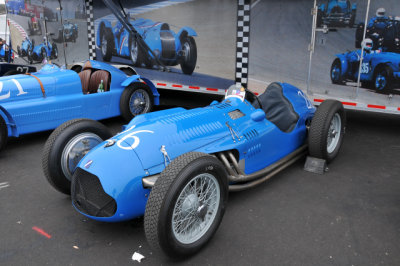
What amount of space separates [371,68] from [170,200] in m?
4.63

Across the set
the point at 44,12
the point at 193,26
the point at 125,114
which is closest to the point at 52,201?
the point at 125,114

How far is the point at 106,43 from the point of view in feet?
29.0

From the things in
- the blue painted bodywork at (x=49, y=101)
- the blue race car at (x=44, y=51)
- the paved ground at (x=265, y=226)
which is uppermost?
the blue race car at (x=44, y=51)

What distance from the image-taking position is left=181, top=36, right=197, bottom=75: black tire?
725cm

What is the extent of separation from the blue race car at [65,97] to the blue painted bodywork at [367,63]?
365cm

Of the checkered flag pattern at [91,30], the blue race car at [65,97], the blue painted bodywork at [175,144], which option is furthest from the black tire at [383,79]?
the checkered flag pattern at [91,30]

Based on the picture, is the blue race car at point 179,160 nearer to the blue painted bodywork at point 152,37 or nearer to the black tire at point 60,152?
the black tire at point 60,152

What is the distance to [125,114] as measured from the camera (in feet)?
20.0

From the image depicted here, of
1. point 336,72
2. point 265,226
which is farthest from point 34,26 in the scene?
point 265,226

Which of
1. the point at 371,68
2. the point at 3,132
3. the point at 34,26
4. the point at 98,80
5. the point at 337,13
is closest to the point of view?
the point at 3,132

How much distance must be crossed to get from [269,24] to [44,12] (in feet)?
25.5

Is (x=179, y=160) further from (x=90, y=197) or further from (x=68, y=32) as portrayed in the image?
(x=68, y=32)

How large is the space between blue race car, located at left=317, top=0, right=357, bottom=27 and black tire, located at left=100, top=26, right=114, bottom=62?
551 cm

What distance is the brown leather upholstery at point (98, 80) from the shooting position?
19.5 ft
